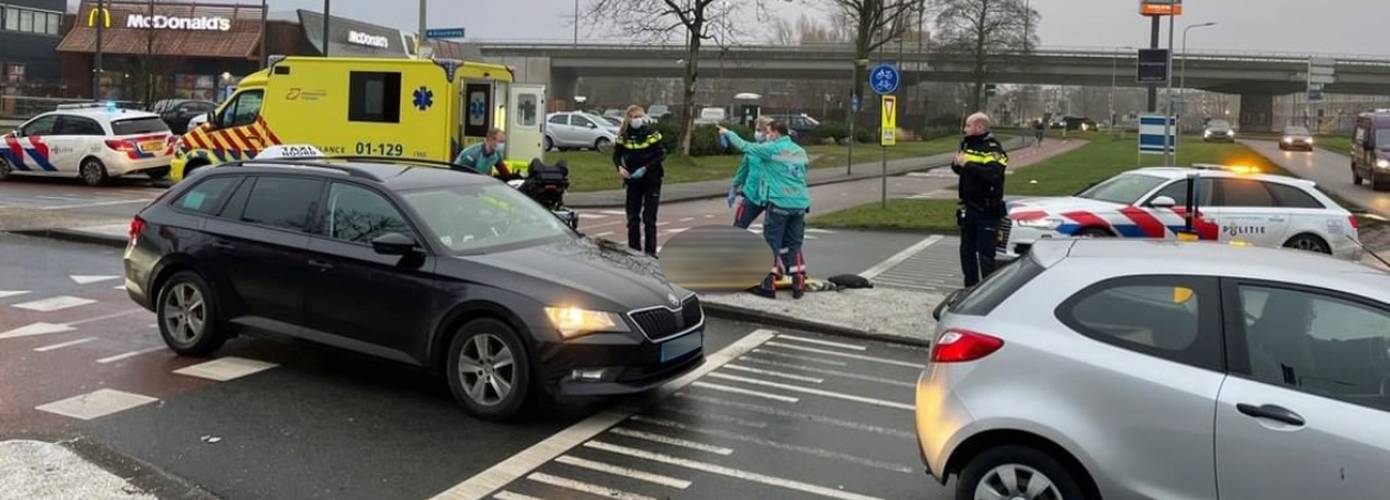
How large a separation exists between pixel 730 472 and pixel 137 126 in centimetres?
2141

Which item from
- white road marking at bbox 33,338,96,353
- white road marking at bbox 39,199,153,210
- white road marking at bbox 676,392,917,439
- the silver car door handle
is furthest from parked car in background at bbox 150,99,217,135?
the silver car door handle

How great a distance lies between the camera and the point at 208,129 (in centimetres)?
1814

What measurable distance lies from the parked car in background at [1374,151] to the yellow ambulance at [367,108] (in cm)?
2316

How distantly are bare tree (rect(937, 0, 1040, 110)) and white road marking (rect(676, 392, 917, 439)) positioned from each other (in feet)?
212

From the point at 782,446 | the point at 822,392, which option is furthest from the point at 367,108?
the point at 782,446

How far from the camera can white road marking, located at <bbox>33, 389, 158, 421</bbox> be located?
581cm

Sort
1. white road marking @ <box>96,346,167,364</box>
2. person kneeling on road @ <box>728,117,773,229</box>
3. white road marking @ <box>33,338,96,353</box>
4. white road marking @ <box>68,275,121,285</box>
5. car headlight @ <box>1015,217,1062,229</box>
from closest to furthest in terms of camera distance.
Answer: white road marking @ <box>96,346,167,364</box> → white road marking @ <box>33,338,96,353</box> → person kneeling on road @ <box>728,117,773,229</box> → white road marking @ <box>68,275,121,285</box> → car headlight @ <box>1015,217,1062,229</box>

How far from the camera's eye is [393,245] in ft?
19.7

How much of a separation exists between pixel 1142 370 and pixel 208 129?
17686 millimetres

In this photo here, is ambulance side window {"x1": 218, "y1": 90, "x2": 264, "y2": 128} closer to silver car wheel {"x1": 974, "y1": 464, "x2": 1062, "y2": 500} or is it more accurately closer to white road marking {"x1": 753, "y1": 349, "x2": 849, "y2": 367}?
white road marking {"x1": 753, "y1": 349, "x2": 849, "y2": 367}

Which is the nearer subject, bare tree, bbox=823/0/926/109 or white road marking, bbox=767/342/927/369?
white road marking, bbox=767/342/927/369

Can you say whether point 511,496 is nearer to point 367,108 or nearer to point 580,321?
point 580,321

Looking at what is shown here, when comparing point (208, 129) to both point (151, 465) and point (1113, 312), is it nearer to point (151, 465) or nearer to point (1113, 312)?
point (151, 465)

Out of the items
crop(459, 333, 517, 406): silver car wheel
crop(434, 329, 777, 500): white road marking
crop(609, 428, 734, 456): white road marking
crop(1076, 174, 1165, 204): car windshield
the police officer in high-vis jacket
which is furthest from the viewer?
crop(1076, 174, 1165, 204): car windshield
